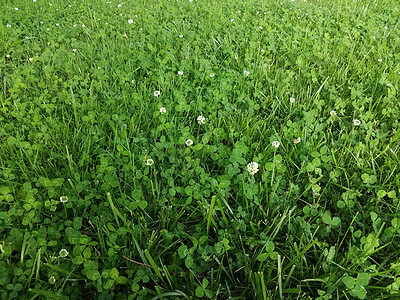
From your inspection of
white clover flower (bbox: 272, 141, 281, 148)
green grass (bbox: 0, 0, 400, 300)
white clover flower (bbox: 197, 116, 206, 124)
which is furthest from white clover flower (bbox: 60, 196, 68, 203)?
white clover flower (bbox: 272, 141, 281, 148)

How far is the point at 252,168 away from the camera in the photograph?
1876mm

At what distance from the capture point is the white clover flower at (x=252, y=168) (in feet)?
6.09

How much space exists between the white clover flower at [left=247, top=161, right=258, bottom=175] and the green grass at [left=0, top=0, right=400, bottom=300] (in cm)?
1

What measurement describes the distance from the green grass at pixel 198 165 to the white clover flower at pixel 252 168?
13 millimetres

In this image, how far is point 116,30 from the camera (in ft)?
12.2

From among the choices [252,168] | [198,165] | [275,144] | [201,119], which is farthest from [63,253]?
[275,144]

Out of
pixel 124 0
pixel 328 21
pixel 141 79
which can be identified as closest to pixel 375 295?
pixel 141 79

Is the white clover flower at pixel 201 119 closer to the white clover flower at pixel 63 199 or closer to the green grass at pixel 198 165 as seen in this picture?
the green grass at pixel 198 165

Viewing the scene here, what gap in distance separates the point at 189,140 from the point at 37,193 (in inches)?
39.9

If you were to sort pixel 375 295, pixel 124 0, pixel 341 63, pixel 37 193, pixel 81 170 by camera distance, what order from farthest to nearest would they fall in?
pixel 124 0 < pixel 341 63 < pixel 81 170 < pixel 37 193 < pixel 375 295

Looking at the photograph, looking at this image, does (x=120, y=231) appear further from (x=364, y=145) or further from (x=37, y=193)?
(x=364, y=145)

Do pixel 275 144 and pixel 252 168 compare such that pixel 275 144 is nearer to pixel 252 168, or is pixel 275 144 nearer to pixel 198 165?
pixel 252 168

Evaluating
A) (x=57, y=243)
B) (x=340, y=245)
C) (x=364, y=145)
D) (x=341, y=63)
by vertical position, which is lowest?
(x=57, y=243)

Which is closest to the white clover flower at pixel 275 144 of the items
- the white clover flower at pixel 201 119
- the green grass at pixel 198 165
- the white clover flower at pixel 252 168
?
the green grass at pixel 198 165
